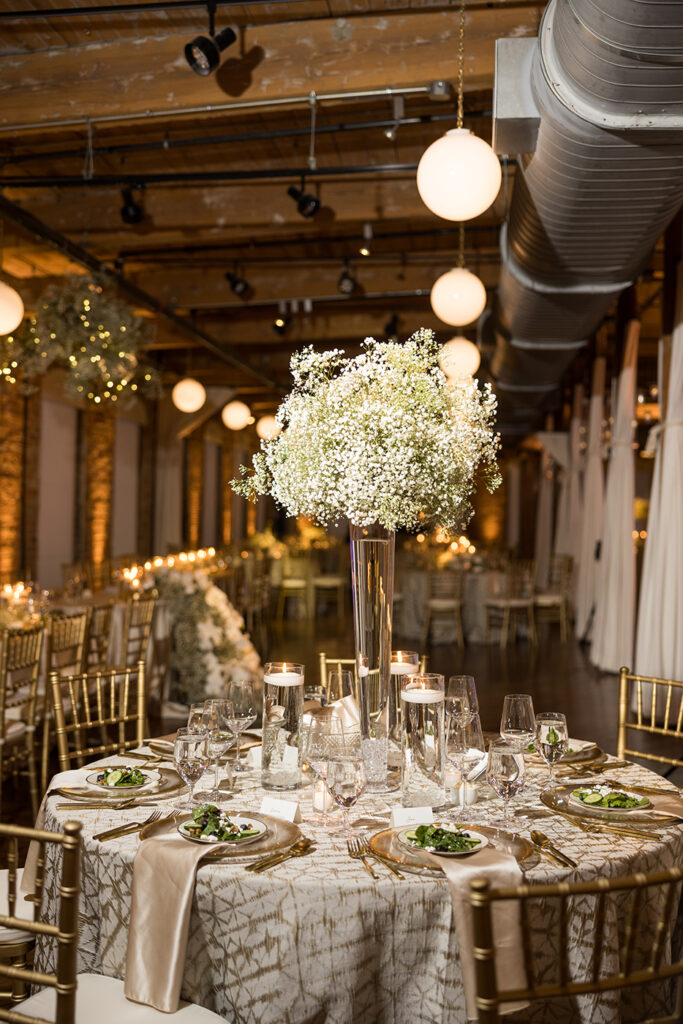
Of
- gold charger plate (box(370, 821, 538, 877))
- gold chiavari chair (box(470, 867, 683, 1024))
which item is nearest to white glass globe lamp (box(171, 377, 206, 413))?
gold charger plate (box(370, 821, 538, 877))

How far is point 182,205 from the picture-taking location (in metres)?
7.27

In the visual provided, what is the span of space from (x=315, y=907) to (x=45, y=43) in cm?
495

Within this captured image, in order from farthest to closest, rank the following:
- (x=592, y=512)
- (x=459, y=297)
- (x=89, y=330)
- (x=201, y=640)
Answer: (x=592, y=512) < (x=89, y=330) < (x=201, y=640) < (x=459, y=297)

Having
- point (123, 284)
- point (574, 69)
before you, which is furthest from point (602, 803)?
point (123, 284)

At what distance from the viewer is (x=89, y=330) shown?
24.7 feet

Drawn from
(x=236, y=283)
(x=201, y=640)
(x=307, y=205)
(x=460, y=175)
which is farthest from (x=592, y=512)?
(x=460, y=175)

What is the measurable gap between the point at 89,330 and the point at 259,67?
11.1 ft

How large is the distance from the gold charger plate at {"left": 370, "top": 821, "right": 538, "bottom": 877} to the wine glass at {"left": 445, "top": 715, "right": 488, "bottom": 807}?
0.13 meters

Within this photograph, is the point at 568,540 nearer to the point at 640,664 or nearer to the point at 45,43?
the point at 640,664

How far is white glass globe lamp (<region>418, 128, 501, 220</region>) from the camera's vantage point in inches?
129

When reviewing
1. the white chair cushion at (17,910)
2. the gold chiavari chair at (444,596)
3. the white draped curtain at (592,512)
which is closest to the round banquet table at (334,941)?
the white chair cushion at (17,910)

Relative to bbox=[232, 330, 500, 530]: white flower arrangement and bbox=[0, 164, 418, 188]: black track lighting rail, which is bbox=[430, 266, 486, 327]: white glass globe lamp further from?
bbox=[232, 330, 500, 530]: white flower arrangement

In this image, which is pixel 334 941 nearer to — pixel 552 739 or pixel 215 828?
pixel 215 828

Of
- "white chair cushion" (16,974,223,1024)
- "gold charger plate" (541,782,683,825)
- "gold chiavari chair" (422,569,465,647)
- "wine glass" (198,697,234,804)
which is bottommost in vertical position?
"gold chiavari chair" (422,569,465,647)
